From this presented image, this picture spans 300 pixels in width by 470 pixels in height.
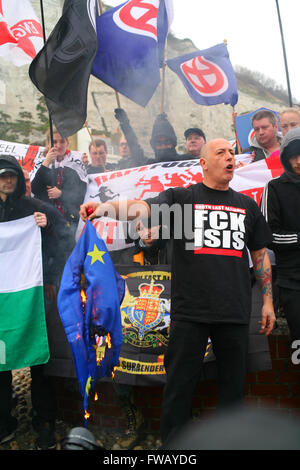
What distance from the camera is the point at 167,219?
2.48m

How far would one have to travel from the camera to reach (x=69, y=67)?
3.73 meters

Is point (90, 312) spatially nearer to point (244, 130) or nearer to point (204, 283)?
point (204, 283)

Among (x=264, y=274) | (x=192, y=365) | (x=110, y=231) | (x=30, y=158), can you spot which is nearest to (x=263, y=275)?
(x=264, y=274)

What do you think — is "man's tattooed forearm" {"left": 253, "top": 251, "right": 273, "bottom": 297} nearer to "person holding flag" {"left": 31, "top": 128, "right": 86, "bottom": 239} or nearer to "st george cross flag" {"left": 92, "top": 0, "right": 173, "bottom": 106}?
"person holding flag" {"left": 31, "top": 128, "right": 86, "bottom": 239}

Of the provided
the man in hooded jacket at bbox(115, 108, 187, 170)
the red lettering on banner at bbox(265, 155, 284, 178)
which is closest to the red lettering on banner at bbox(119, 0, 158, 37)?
the man in hooded jacket at bbox(115, 108, 187, 170)

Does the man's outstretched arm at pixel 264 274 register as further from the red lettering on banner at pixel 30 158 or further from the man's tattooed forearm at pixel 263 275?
the red lettering on banner at pixel 30 158

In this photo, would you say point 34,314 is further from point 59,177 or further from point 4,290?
point 59,177

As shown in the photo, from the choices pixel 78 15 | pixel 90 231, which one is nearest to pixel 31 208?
pixel 90 231

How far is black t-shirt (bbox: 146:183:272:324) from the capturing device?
2.33 metres

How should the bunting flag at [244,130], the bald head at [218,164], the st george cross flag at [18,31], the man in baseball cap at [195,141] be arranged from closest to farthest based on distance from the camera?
the bald head at [218,164] < the st george cross flag at [18,31] < the man in baseball cap at [195,141] < the bunting flag at [244,130]

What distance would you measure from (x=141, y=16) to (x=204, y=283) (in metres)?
3.07

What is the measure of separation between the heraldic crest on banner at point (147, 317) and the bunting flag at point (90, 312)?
16.7 inches

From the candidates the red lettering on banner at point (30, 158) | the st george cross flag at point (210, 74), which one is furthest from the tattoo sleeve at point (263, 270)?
the st george cross flag at point (210, 74)

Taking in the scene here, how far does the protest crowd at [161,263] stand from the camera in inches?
92.2
